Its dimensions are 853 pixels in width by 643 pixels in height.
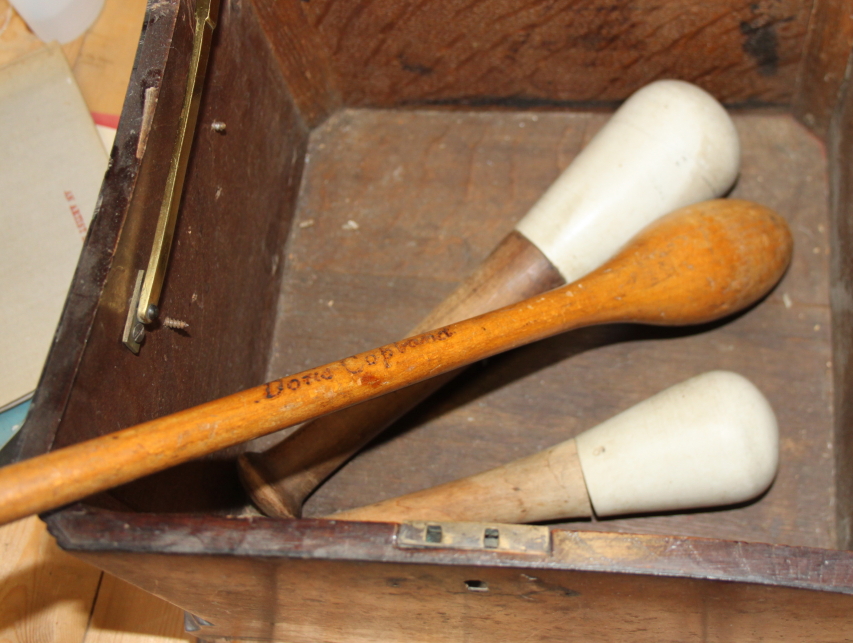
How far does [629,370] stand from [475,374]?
0.17 metres

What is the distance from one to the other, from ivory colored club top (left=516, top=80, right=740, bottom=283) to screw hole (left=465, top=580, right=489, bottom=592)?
35 cm

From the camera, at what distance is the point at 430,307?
3.02 feet

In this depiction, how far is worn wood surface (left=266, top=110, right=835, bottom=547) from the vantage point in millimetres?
835

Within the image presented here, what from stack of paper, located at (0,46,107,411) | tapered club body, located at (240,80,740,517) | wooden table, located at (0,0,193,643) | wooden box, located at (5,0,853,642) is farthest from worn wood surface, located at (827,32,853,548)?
stack of paper, located at (0,46,107,411)

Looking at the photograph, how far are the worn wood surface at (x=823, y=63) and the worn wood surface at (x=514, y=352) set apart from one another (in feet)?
0.10

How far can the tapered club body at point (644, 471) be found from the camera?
2.38ft

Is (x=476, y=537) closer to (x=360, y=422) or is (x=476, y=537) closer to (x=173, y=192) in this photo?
(x=360, y=422)

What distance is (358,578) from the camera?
603mm

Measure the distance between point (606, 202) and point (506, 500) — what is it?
320mm

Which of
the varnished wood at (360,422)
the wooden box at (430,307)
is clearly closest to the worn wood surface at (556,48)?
the wooden box at (430,307)

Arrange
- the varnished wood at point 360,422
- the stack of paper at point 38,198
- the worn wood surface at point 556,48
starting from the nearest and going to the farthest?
the varnished wood at point 360,422 < the worn wood surface at point 556,48 < the stack of paper at point 38,198

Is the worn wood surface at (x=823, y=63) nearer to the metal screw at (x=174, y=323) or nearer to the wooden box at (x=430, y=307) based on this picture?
the wooden box at (x=430, y=307)

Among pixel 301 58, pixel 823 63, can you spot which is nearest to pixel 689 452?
pixel 823 63

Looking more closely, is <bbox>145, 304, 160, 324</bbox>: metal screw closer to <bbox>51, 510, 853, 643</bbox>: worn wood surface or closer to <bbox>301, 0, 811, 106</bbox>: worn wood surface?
<bbox>51, 510, 853, 643</bbox>: worn wood surface
